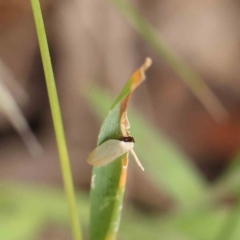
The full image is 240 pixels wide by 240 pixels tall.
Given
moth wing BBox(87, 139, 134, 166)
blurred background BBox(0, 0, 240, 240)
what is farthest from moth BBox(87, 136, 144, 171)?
blurred background BBox(0, 0, 240, 240)

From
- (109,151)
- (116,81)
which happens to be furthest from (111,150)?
(116,81)

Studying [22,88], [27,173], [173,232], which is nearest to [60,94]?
[22,88]

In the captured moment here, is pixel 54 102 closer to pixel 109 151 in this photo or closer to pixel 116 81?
pixel 109 151

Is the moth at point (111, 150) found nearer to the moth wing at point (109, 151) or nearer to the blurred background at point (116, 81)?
the moth wing at point (109, 151)

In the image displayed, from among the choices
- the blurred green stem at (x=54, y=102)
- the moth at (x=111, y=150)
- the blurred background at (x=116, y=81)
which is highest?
the blurred background at (x=116, y=81)

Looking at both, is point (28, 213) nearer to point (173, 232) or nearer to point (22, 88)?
point (173, 232)

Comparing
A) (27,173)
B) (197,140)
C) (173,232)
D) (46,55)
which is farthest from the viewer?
(197,140)

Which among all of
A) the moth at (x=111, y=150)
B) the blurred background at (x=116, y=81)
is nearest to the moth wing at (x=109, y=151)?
the moth at (x=111, y=150)

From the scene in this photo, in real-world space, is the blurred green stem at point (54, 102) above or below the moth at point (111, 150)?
above
